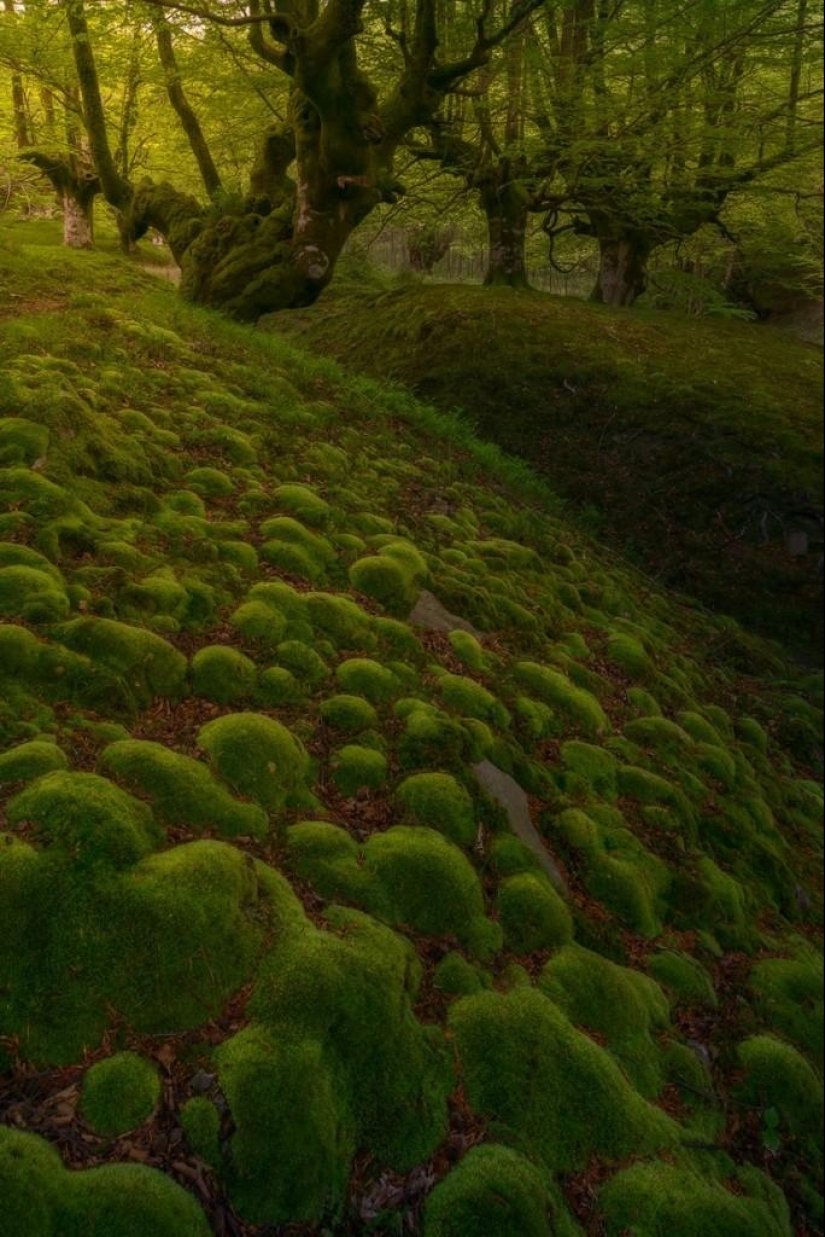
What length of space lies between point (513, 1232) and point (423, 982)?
3.49 feet

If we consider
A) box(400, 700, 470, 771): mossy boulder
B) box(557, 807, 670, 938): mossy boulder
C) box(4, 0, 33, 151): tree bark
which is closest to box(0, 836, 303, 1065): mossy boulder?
box(400, 700, 470, 771): mossy boulder

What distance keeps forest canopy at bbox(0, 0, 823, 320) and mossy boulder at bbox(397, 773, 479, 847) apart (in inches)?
405

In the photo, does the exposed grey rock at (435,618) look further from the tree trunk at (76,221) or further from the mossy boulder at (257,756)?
the tree trunk at (76,221)

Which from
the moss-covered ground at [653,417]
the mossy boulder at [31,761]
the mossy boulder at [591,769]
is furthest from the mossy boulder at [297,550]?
the moss-covered ground at [653,417]

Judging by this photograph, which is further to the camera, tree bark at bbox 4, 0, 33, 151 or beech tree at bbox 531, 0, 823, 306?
tree bark at bbox 4, 0, 33, 151

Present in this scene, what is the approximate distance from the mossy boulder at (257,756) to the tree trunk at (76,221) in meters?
14.5

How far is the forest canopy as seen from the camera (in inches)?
456

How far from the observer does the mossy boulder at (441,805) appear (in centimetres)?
461

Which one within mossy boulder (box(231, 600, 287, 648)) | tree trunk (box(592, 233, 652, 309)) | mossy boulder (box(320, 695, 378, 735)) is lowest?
mossy boulder (box(320, 695, 378, 735))

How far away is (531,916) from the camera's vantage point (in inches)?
171

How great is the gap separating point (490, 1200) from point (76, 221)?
698 inches

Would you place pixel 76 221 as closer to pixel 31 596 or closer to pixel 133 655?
pixel 31 596

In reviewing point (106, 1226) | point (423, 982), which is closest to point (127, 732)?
point (423, 982)

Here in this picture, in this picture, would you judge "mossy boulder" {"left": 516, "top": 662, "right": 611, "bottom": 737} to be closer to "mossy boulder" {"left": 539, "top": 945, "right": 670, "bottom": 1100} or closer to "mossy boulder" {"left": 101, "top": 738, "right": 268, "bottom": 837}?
"mossy boulder" {"left": 539, "top": 945, "right": 670, "bottom": 1100}
